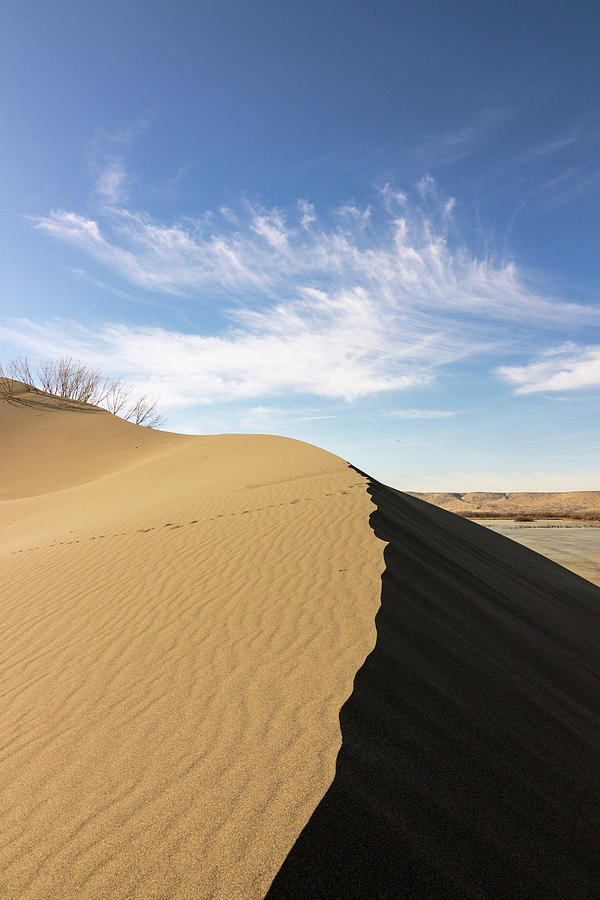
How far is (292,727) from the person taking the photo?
2.68m

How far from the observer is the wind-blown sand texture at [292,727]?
1994 millimetres

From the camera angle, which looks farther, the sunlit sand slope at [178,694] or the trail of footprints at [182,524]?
the trail of footprints at [182,524]

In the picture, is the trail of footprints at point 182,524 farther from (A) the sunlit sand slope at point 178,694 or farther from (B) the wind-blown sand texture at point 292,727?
(B) the wind-blown sand texture at point 292,727

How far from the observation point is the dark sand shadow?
77.1 inches

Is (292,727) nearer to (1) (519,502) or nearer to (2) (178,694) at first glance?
(2) (178,694)

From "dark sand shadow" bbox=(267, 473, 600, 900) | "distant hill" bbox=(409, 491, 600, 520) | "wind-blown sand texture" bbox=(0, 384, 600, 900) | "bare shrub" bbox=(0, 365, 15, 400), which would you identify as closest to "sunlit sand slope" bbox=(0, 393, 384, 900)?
"wind-blown sand texture" bbox=(0, 384, 600, 900)

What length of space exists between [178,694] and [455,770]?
1.71 m

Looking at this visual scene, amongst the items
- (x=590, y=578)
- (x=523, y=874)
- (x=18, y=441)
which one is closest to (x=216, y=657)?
(x=523, y=874)

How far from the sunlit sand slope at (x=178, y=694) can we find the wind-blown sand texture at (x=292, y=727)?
0.01 m

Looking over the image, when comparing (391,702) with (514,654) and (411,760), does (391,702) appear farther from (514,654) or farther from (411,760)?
(514,654)

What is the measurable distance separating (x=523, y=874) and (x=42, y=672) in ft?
11.4

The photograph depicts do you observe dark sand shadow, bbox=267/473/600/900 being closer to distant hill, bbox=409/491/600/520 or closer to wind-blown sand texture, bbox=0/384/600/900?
wind-blown sand texture, bbox=0/384/600/900

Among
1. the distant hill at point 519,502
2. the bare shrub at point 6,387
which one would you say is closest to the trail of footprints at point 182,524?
the bare shrub at point 6,387

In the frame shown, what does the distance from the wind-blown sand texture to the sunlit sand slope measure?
13mm
